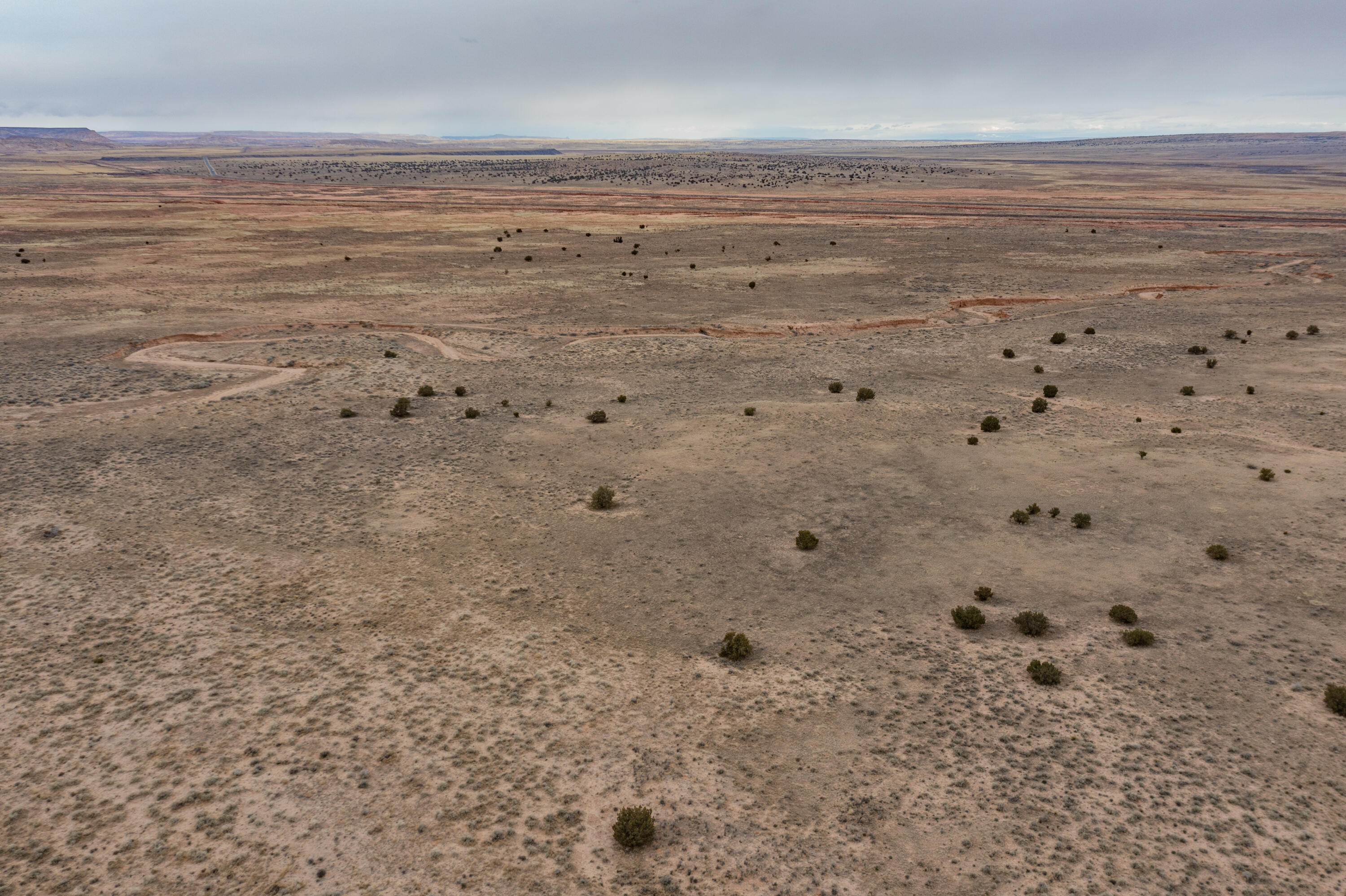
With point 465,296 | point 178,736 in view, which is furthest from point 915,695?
point 465,296

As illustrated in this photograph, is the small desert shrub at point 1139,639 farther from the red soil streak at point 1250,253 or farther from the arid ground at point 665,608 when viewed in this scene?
the red soil streak at point 1250,253

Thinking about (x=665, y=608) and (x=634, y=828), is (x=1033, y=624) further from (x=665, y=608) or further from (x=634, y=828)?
(x=634, y=828)

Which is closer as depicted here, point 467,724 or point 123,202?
point 467,724

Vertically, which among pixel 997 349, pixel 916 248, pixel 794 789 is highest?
pixel 916 248

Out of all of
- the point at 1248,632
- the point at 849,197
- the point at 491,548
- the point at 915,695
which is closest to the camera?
the point at 915,695

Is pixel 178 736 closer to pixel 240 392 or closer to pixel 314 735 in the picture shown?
pixel 314 735

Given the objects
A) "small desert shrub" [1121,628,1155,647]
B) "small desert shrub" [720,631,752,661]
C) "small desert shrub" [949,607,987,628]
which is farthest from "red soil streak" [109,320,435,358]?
"small desert shrub" [1121,628,1155,647]
